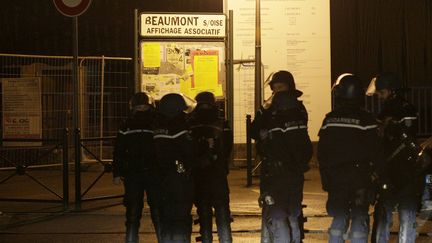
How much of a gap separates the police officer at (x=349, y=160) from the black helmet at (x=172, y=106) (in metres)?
1.36

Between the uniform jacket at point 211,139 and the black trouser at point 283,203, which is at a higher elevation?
the uniform jacket at point 211,139

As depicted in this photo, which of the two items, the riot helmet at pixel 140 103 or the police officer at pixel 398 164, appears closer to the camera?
the police officer at pixel 398 164

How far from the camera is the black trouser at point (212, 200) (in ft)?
25.2

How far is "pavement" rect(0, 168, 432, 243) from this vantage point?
9.31m

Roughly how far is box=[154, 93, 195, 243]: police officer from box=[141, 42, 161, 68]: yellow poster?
5.70 metres

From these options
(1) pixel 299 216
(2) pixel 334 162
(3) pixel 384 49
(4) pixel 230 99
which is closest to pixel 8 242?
(1) pixel 299 216

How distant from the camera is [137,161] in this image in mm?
7758

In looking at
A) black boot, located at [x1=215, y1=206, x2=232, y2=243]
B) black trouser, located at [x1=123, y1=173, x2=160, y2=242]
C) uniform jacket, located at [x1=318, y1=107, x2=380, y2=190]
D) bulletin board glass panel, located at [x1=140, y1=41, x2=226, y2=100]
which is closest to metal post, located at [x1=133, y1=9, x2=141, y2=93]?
bulletin board glass panel, located at [x1=140, y1=41, x2=226, y2=100]

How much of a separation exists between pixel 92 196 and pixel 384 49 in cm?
728

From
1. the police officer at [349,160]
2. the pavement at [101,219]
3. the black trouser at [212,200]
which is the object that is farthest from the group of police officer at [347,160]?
the pavement at [101,219]

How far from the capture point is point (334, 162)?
6781 mm

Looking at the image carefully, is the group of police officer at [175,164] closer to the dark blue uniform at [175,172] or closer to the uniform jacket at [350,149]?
the dark blue uniform at [175,172]

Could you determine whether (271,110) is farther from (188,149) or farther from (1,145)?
(1,145)

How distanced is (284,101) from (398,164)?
1.26 m
